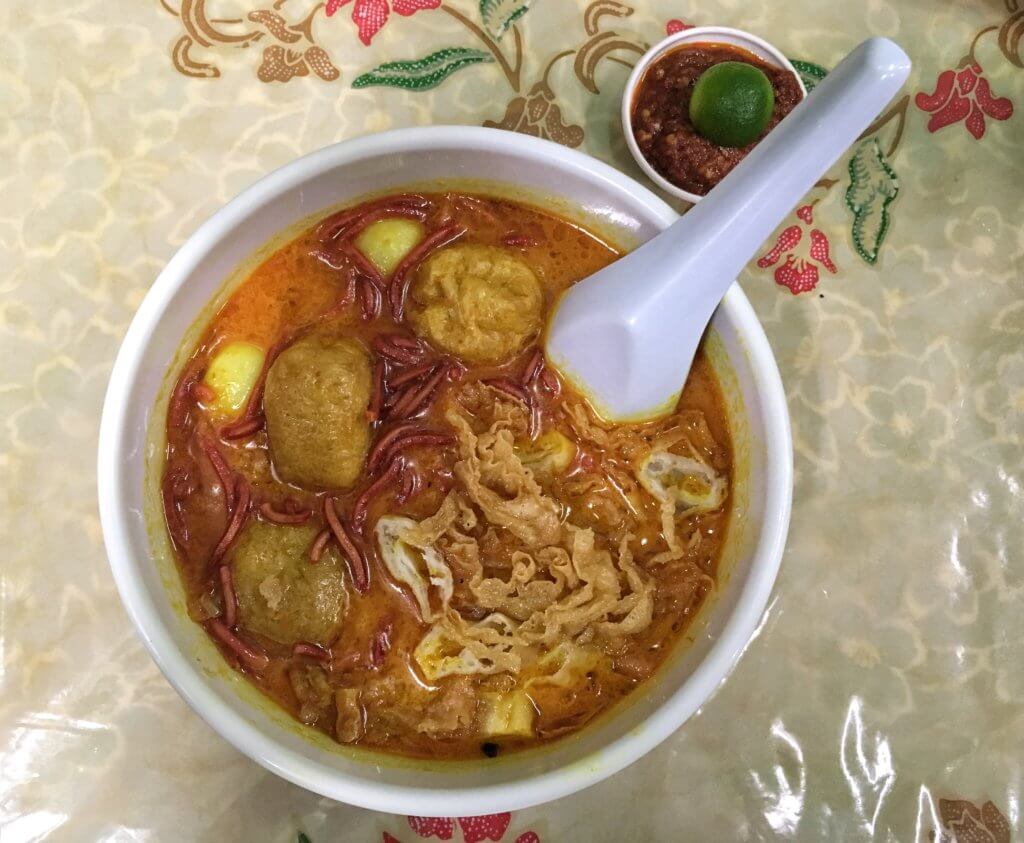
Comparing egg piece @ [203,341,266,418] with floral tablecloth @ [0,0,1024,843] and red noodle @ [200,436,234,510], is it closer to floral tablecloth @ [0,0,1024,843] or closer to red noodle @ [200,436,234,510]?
red noodle @ [200,436,234,510]

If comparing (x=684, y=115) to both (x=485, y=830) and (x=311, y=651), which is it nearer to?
(x=311, y=651)

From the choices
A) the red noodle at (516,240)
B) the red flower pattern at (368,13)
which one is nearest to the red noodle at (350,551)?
the red noodle at (516,240)

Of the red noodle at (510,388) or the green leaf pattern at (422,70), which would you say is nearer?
the red noodle at (510,388)

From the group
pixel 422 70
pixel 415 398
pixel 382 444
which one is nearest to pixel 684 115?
pixel 422 70

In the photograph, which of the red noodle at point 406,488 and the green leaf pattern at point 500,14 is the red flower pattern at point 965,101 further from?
the red noodle at point 406,488

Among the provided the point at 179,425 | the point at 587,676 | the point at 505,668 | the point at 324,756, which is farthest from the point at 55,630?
the point at 587,676
